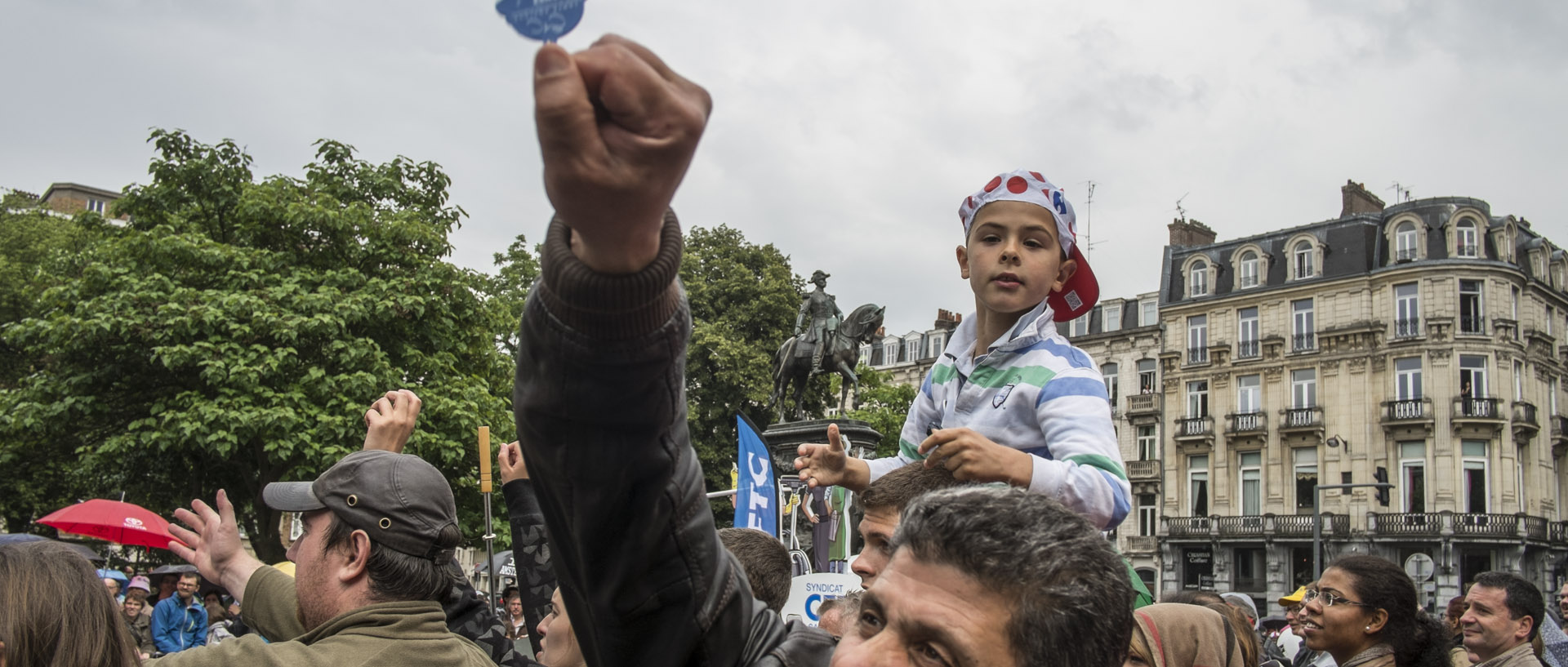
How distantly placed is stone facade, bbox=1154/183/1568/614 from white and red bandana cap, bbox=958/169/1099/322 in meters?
44.2

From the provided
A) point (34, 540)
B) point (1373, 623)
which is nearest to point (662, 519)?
point (34, 540)

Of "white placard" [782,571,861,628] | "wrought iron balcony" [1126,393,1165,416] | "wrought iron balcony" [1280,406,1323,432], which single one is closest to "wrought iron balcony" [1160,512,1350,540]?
"wrought iron balcony" [1280,406,1323,432]

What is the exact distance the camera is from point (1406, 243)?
44906 mm

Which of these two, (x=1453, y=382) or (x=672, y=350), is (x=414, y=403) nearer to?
(x=672, y=350)

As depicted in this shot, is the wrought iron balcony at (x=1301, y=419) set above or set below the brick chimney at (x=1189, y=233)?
below

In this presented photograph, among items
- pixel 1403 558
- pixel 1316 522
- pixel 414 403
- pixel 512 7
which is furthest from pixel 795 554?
pixel 1403 558

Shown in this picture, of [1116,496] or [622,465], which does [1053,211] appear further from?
[622,465]

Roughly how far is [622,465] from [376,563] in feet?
6.33

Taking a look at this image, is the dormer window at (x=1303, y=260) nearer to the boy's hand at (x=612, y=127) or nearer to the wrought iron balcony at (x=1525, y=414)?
the wrought iron balcony at (x=1525, y=414)

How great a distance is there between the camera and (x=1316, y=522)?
114 feet

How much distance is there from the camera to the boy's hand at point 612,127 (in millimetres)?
860

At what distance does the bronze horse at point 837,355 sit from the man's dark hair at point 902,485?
18.7m

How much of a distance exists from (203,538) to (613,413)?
2.71 meters

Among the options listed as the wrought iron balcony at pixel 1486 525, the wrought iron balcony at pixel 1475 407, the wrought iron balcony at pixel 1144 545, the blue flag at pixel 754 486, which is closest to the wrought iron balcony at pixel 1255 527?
the wrought iron balcony at pixel 1144 545
